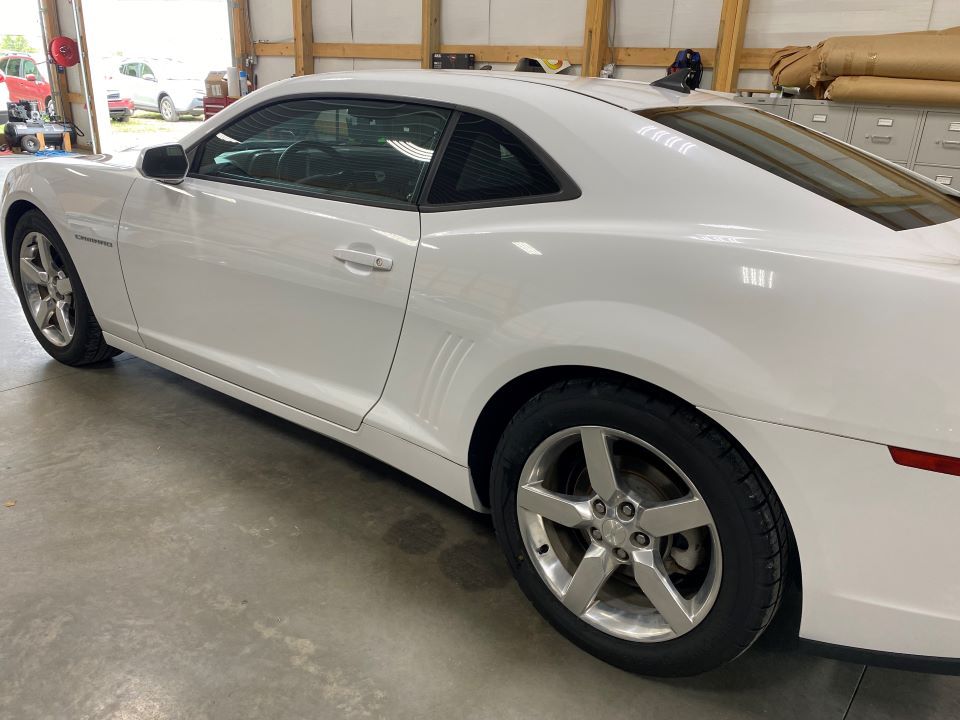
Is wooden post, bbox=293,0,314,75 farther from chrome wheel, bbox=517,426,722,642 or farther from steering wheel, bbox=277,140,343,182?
chrome wheel, bbox=517,426,722,642

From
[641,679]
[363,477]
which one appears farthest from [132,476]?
[641,679]

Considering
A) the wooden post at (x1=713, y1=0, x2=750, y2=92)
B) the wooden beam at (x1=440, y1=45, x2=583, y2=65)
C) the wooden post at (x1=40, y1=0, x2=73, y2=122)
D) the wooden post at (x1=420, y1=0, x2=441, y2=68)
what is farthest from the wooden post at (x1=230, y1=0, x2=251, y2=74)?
the wooden post at (x1=713, y1=0, x2=750, y2=92)

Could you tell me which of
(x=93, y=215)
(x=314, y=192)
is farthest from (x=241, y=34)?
(x=314, y=192)

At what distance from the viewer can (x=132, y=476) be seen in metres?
2.61

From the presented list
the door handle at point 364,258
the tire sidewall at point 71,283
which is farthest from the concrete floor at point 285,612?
the door handle at point 364,258

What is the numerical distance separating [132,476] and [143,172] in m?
1.08

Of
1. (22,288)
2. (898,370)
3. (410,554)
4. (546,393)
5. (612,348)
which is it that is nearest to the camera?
(898,370)

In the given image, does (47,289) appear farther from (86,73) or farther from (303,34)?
(86,73)

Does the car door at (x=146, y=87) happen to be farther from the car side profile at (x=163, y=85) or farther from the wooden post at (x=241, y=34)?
the wooden post at (x=241, y=34)

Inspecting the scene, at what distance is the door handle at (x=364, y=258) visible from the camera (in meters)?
1.97

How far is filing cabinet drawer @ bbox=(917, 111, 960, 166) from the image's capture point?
191 inches

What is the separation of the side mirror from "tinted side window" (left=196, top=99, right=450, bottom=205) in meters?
0.06

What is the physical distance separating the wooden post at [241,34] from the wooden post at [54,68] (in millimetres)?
4639

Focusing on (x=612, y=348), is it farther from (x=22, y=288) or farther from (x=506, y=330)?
(x=22, y=288)
